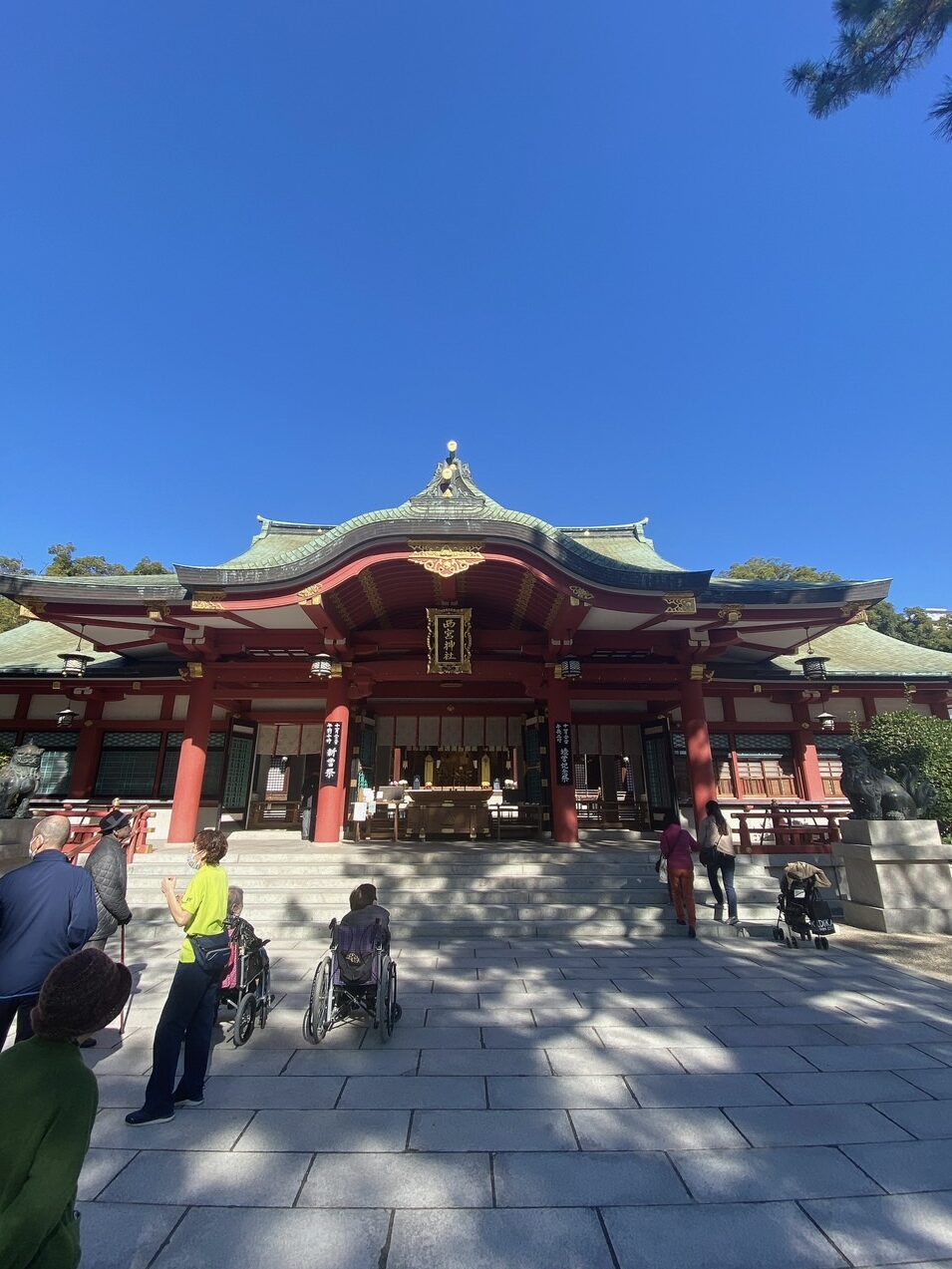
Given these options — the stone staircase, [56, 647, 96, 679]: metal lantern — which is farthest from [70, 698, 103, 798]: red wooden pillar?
the stone staircase

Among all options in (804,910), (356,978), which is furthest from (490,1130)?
(804,910)

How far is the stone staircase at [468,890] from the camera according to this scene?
794 cm

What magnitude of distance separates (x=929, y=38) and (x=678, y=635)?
10.2 m

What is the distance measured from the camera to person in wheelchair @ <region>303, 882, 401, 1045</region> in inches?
178

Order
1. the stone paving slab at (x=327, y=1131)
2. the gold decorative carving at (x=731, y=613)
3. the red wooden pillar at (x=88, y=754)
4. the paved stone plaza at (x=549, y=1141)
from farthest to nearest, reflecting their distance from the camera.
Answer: the red wooden pillar at (x=88, y=754)
the gold decorative carving at (x=731, y=613)
the stone paving slab at (x=327, y=1131)
the paved stone plaza at (x=549, y=1141)

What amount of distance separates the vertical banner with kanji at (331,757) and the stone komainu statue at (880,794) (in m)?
9.21

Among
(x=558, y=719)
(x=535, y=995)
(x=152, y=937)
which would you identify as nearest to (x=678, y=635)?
(x=558, y=719)

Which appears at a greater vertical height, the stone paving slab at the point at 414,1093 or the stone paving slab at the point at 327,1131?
the stone paving slab at the point at 327,1131

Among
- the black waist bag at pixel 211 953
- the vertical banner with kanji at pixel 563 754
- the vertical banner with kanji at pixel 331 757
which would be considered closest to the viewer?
the black waist bag at pixel 211 953

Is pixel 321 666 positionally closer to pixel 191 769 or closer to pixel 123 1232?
pixel 191 769

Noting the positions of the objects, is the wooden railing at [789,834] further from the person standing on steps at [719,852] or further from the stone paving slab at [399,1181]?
the stone paving slab at [399,1181]

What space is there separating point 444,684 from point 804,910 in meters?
8.62

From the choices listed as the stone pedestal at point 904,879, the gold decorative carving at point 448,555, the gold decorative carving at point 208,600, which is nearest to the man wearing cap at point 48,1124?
the gold decorative carving at point 448,555

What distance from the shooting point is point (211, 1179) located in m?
2.87
